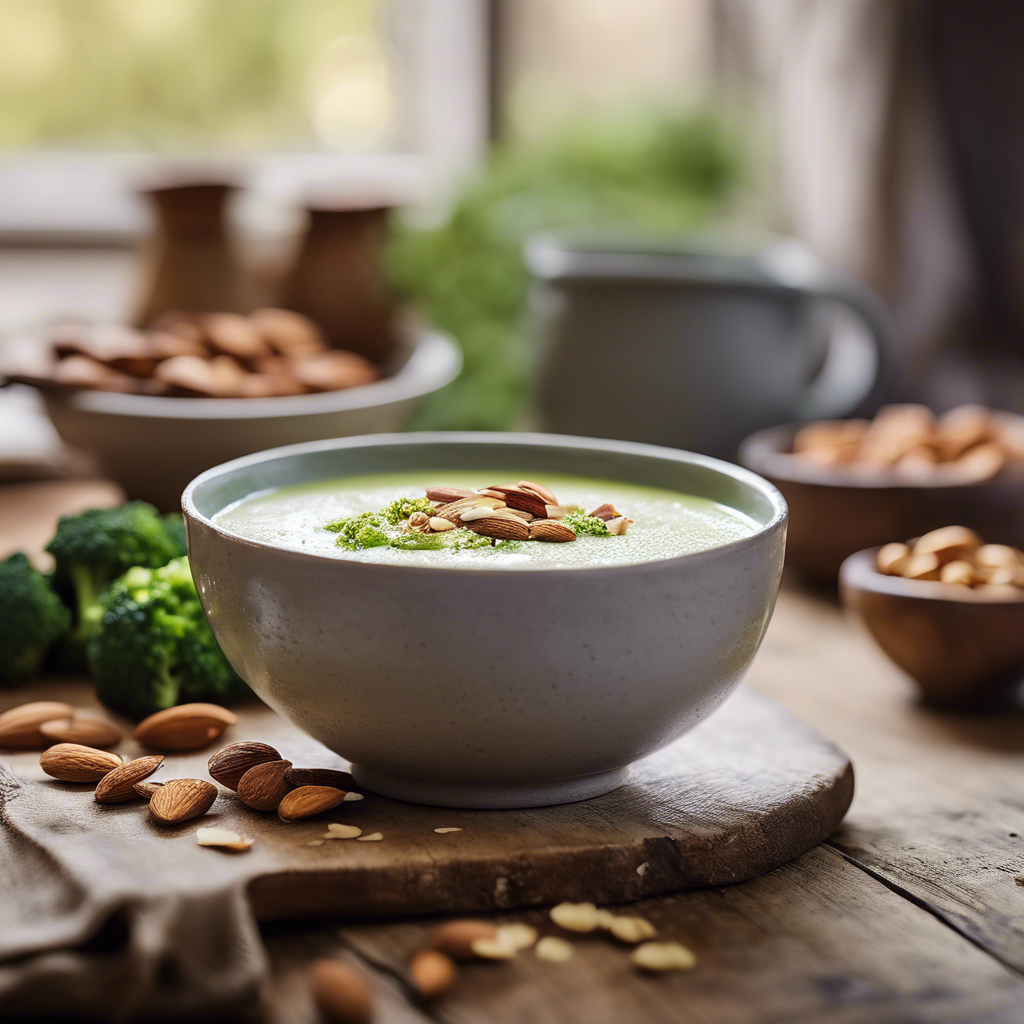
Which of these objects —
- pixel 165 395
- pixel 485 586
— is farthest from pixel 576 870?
pixel 165 395

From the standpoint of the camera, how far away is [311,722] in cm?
96

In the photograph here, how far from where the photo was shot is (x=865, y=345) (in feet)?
6.12

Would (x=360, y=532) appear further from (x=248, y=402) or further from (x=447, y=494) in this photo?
(x=248, y=402)

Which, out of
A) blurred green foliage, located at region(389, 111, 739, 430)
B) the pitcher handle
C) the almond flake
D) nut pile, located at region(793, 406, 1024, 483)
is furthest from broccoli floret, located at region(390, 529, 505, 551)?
blurred green foliage, located at region(389, 111, 739, 430)

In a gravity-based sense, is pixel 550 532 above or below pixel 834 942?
above

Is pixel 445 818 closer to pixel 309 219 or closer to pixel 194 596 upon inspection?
pixel 194 596

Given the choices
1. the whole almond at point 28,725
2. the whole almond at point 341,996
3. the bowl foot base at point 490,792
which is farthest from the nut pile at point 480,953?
the whole almond at point 28,725

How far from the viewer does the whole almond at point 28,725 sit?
1.13m

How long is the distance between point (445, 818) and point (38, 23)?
10.7 feet

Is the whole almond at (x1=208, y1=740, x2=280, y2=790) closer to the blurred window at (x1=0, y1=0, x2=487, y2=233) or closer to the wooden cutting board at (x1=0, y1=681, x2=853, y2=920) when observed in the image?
the wooden cutting board at (x1=0, y1=681, x2=853, y2=920)

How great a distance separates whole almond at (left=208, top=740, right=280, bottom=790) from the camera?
102 cm

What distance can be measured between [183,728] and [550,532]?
391mm

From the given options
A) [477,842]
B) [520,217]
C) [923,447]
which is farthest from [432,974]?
[520,217]

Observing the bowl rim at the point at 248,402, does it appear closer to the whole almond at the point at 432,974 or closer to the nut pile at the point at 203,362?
the nut pile at the point at 203,362
